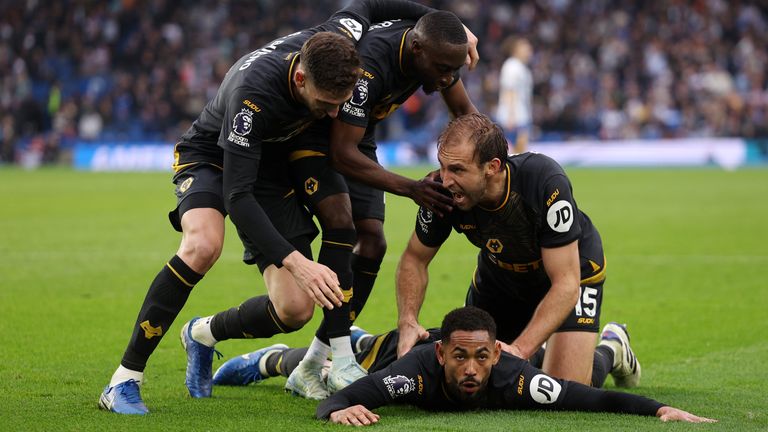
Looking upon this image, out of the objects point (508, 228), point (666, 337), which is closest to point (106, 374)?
point (508, 228)

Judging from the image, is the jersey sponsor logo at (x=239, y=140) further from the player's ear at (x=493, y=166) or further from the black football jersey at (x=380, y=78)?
the player's ear at (x=493, y=166)

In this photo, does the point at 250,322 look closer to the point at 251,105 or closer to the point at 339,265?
the point at 339,265

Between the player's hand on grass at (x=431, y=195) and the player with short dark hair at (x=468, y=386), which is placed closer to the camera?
the player with short dark hair at (x=468, y=386)

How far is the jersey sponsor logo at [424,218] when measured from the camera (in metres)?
5.92

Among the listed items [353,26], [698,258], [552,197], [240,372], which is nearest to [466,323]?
[552,197]

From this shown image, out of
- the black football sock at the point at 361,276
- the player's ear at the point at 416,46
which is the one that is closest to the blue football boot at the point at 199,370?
the black football sock at the point at 361,276

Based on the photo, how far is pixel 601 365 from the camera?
6324 millimetres

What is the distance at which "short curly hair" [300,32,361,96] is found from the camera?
205 inches

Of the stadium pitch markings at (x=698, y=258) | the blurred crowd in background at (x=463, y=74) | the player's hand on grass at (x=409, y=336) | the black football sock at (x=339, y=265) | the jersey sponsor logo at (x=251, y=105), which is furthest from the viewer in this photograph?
the blurred crowd in background at (x=463, y=74)

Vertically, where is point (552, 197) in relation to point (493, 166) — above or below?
below

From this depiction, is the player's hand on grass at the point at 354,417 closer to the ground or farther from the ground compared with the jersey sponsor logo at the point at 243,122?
closer to the ground

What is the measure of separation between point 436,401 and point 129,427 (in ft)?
4.82

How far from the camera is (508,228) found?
586 centimetres

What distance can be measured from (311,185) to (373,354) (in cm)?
103
